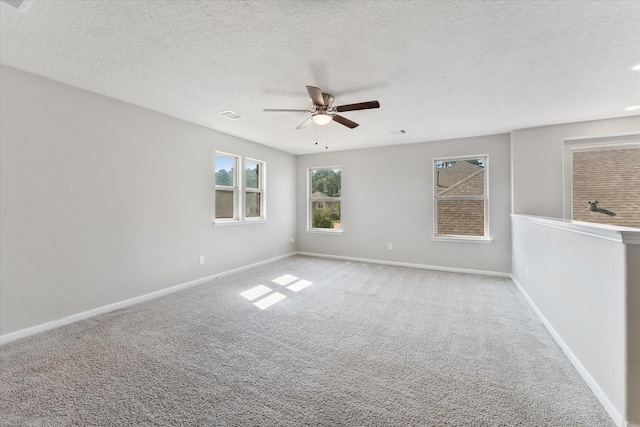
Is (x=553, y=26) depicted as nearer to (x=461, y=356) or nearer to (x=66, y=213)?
(x=461, y=356)

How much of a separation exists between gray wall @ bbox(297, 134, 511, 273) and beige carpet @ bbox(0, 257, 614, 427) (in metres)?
1.56

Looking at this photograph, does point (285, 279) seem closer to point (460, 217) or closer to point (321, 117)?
point (321, 117)

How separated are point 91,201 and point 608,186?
673 centimetres

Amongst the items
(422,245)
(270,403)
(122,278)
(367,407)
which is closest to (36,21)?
(122,278)

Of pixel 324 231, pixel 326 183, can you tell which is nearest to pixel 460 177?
pixel 326 183

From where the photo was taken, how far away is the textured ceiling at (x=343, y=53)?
1670mm

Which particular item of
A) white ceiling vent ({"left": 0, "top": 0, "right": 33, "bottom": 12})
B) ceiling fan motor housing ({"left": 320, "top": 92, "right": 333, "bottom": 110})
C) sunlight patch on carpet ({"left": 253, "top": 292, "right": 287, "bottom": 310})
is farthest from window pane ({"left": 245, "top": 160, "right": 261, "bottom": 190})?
white ceiling vent ({"left": 0, "top": 0, "right": 33, "bottom": 12})

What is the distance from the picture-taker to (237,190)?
487 centimetres

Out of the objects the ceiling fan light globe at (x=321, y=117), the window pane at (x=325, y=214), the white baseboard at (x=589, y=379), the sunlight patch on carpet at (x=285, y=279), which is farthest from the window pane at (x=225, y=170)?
the white baseboard at (x=589, y=379)

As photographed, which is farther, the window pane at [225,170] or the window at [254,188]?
the window at [254,188]

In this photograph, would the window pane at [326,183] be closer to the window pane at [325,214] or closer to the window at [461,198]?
the window pane at [325,214]

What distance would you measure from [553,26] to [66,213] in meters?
4.57

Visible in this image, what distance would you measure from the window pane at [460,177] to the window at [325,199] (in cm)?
212

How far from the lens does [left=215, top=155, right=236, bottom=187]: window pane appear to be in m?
4.52
